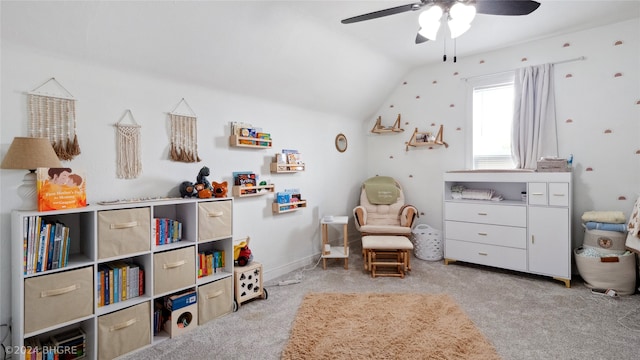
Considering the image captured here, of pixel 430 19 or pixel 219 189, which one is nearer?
pixel 430 19

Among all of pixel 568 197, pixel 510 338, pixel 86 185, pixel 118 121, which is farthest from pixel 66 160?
pixel 568 197

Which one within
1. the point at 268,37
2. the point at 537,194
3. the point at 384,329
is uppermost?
the point at 268,37

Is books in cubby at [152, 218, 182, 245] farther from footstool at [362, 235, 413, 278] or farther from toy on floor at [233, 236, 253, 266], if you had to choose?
footstool at [362, 235, 413, 278]

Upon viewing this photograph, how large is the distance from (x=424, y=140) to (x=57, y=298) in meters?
4.13

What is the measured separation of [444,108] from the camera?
4.21 metres

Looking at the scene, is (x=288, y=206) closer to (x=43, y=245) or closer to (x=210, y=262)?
(x=210, y=262)

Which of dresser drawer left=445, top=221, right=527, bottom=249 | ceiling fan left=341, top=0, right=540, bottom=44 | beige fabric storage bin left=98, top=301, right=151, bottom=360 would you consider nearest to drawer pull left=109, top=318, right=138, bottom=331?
beige fabric storage bin left=98, top=301, right=151, bottom=360

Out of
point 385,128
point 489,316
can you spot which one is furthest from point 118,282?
point 385,128

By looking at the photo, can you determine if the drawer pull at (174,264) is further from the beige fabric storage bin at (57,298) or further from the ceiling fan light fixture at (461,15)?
the ceiling fan light fixture at (461,15)

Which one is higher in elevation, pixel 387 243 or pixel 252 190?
pixel 252 190

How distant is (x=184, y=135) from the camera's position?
258 centimetres

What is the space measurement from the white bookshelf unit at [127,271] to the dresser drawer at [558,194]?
124 inches

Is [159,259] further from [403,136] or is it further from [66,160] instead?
[403,136]

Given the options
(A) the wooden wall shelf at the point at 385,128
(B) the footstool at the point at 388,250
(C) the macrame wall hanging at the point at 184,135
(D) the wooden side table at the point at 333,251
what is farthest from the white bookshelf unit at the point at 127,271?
(A) the wooden wall shelf at the point at 385,128
